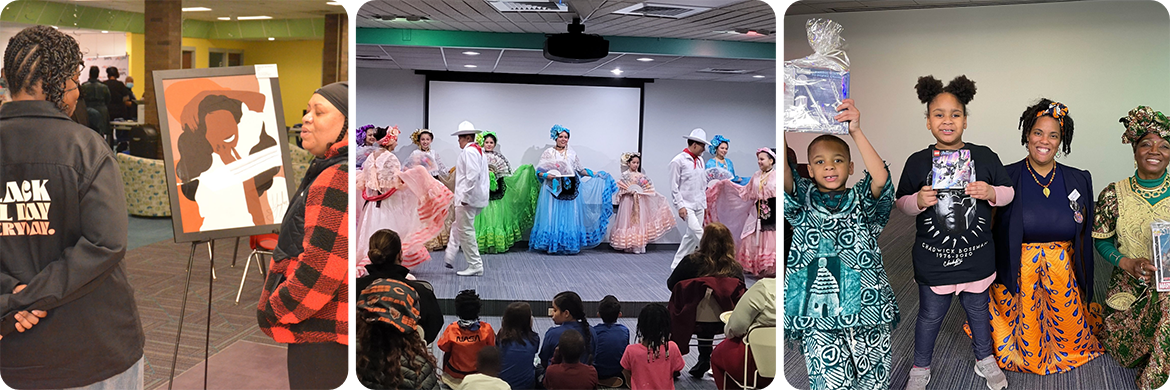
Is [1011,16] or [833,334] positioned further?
[1011,16]

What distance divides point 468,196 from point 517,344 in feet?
1.50

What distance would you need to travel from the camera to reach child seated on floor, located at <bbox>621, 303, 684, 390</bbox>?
223 cm

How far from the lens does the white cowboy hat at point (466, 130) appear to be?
2076mm

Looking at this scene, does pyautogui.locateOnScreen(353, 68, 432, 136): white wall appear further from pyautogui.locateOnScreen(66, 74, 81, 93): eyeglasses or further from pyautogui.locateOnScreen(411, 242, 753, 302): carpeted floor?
pyautogui.locateOnScreen(66, 74, 81, 93): eyeglasses

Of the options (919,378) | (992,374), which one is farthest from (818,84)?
(992,374)

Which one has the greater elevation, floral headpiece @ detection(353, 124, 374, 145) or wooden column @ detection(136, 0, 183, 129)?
wooden column @ detection(136, 0, 183, 129)

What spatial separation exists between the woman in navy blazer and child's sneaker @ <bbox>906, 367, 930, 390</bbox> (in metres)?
0.53

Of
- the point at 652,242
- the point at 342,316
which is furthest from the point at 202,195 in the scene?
the point at 652,242

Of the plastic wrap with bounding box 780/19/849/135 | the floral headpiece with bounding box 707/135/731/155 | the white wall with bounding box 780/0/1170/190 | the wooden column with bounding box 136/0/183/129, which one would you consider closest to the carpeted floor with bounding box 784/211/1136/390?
the plastic wrap with bounding box 780/19/849/135

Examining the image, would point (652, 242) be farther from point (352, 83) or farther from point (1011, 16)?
point (1011, 16)

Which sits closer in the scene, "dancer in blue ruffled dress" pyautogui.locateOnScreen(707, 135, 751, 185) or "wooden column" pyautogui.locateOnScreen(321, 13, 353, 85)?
"dancer in blue ruffled dress" pyautogui.locateOnScreen(707, 135, 751, 185)

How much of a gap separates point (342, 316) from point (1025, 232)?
9.65ft

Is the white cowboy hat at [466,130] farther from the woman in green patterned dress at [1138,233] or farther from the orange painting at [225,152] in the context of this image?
the woman in green patterned dress at [1138,233]

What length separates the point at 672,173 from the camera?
86.2 inches
